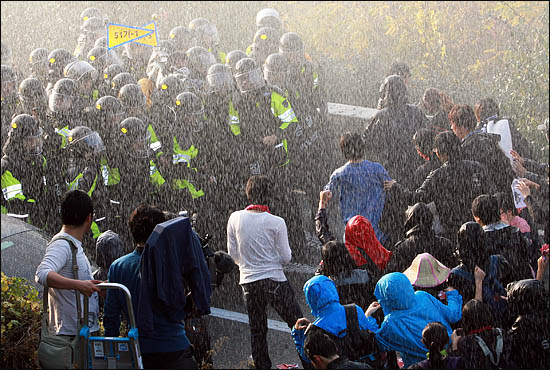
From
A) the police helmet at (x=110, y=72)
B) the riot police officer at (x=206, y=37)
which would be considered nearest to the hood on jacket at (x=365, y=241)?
the police helmet at (x=110, y=72)

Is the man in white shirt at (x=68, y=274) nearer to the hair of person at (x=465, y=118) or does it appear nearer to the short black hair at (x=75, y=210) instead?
the short black hair at (x=75, y=210)

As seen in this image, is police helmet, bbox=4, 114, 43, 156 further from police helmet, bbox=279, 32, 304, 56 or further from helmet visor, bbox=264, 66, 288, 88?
police helmet, bbox=279, 32, 304, 56

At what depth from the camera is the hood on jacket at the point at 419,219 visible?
18.0 ft

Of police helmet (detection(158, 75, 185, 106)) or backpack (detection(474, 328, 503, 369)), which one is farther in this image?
police helmet (detection(158, 75, 185, 106))

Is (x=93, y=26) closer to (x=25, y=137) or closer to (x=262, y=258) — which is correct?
(x=25, y=137)

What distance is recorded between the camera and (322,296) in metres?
4.75

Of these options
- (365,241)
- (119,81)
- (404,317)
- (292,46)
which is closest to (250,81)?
(292,46)

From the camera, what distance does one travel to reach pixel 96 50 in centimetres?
1158

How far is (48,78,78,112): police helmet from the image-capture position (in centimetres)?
898

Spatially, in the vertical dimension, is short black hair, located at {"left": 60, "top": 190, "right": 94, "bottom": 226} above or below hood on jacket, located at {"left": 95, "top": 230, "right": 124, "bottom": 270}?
above

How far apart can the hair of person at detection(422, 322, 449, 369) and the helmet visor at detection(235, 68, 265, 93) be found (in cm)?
456

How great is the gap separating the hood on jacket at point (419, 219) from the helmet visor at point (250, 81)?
337 centimetres

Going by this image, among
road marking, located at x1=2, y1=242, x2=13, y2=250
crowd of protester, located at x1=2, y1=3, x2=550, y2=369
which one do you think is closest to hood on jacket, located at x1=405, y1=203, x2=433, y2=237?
crowd of protester, located at x1=2, y1=3, x2=550, y2=369

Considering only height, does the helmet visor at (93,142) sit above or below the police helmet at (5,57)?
below
